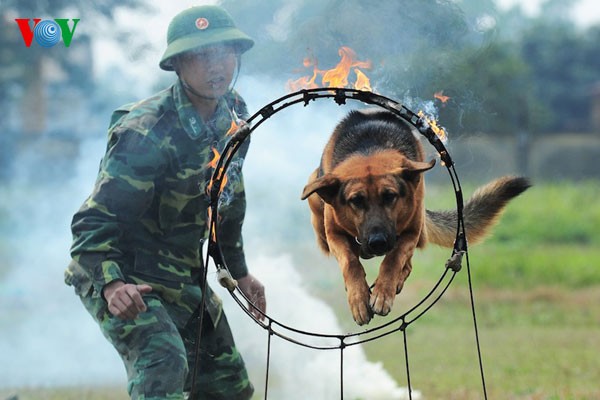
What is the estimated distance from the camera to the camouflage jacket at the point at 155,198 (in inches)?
209

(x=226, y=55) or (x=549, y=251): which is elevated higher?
(x=549, y=251)

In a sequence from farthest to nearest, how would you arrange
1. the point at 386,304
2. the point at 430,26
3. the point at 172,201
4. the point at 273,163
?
1. the point at 273,163
2. the point at 430,26
3. the point at 172,201
4. the point at 386,304

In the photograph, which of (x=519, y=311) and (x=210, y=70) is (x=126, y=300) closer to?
(x=210, y=70)

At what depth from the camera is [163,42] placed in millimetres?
6309

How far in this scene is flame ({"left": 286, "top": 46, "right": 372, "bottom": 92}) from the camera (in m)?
5.52

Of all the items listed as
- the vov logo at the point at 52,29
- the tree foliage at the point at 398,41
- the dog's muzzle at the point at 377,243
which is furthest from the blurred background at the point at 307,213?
the dog's muzzle at the point at 377,243

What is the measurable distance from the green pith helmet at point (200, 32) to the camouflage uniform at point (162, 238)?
0.24 meters

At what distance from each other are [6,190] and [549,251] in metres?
9.22

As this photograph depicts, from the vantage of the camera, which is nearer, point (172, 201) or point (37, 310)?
point (172, 201)

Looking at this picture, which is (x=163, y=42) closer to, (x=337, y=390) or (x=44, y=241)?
(x=337, y=390)

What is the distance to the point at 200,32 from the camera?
564 cm

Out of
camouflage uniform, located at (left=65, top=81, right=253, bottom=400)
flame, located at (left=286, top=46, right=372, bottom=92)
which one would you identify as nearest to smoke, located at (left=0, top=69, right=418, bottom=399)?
flame, located at (left=286, top=46, right=372, bottom=92)

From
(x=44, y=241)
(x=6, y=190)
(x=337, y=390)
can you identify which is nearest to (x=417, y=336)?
(x=337, y=390)

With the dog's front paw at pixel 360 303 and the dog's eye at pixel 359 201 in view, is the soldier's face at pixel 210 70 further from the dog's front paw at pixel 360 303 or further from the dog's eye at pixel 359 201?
the dog's front paw at pixel 360 303
